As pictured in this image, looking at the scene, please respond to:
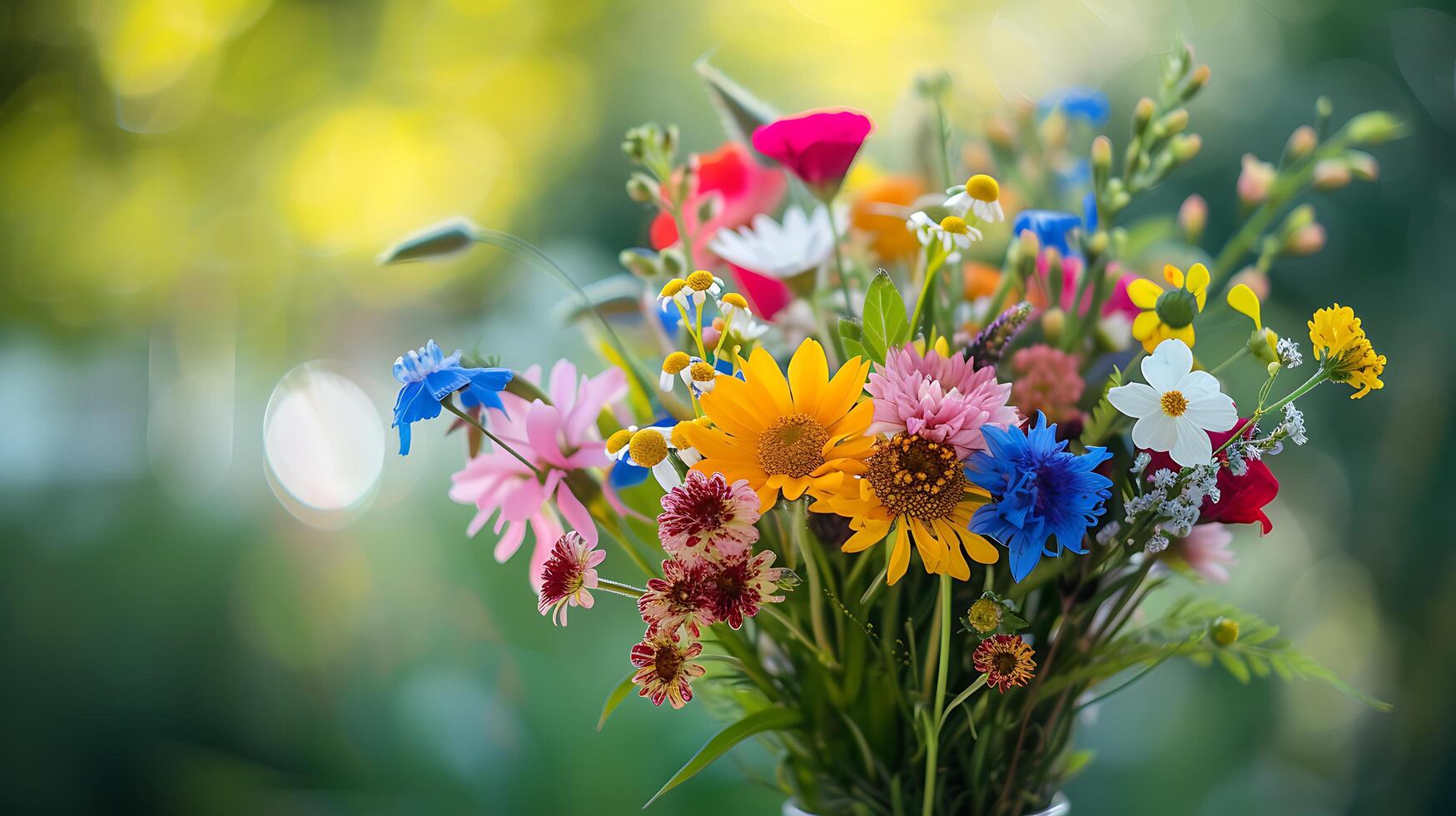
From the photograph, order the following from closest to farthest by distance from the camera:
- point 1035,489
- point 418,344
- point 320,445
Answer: point 1035,489
point 320,445
point 418,344

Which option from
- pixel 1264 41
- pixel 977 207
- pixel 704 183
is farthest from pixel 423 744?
pixel 1264 41

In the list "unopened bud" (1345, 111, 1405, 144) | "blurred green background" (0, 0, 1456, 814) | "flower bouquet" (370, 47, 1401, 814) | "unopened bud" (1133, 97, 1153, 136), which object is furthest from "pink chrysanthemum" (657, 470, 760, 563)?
"blurred green background" (0, 0, 1456, 814)

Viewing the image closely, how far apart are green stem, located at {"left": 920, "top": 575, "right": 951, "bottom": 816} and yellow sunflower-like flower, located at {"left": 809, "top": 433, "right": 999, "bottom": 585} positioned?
0.01 metres

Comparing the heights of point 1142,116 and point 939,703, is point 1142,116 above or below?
above

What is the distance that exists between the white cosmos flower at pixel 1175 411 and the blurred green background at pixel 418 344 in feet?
1.77

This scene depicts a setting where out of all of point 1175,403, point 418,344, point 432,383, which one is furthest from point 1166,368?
point 418,344

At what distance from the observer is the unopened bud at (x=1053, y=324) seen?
14.2 inches

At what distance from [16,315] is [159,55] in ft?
1.76

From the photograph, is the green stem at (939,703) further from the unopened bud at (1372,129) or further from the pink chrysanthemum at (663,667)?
the unopened bud at (1372,129)

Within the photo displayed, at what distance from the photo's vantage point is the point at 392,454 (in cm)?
147

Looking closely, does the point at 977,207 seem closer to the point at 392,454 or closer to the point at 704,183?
the point at 704,183

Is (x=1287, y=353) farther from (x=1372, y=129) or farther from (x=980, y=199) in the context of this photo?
(x=1372, y=129)

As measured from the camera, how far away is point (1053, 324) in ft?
1.19

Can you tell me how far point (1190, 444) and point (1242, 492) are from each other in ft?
0.18
